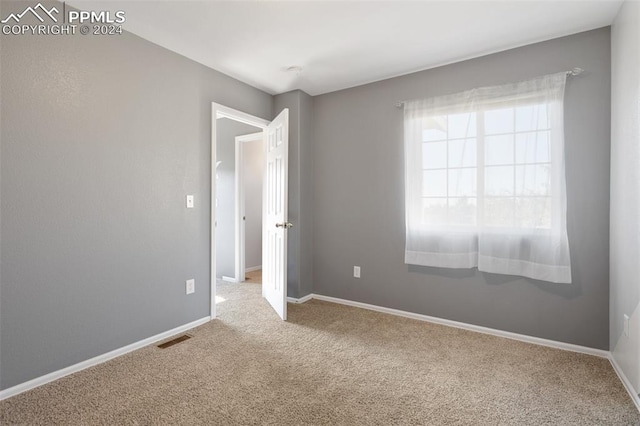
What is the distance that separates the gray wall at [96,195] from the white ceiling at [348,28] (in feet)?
1.08

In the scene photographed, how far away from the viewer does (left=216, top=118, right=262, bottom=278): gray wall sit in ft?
15.6

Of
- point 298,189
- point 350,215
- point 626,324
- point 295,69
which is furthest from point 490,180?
point 295,69

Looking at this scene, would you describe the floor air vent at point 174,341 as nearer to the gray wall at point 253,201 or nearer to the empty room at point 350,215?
the empty room at point 350,215

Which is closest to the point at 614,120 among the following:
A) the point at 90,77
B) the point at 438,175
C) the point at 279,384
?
the point at 438,175

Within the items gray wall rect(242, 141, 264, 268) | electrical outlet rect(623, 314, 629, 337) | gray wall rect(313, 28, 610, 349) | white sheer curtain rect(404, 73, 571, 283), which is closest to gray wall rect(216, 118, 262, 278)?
gray wall rect(242, 141, 264, 268)

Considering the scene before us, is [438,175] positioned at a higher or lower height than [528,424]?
higher

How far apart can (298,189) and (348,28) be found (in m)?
1.77

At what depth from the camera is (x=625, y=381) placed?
204cm

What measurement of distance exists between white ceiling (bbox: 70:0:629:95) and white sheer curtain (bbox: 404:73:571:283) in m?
0.39

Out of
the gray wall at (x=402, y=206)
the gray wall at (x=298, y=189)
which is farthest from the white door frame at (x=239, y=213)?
the gray wall at (x=402, y=206)

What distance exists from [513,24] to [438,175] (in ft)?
4.13

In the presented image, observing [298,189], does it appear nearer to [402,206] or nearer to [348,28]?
[402,206]

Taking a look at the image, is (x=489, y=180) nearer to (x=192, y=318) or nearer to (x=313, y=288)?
(x=313, y=288)

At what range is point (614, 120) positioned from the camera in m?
2.29
